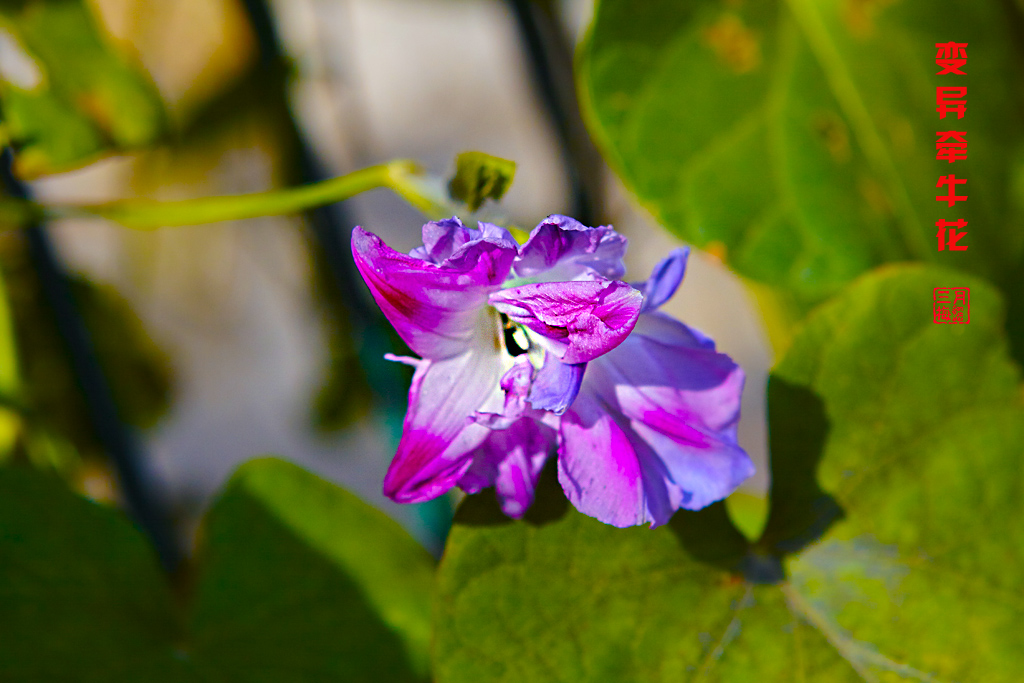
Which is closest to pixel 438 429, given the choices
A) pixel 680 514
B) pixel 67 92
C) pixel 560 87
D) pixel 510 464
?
pixel 510 464

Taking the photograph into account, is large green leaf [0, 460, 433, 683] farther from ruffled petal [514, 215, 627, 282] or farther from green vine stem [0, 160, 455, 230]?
ruffled petal [514, 215, 627, 282]

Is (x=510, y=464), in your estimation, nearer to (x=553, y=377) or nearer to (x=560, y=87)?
(x=553, y=377)

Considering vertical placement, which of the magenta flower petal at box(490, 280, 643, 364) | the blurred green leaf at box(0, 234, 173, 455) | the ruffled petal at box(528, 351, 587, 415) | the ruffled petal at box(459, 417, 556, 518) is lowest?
the blurred green leaf at box(0, 234, 173, 455)

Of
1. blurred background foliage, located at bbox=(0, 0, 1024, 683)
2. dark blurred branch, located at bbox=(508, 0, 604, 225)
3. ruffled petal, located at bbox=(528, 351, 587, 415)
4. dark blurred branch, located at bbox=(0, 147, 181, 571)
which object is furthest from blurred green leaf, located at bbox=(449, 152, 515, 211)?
dark blurred branch, located at bbox=(508, 0, 604, 225)

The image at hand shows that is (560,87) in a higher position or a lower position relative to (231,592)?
higher

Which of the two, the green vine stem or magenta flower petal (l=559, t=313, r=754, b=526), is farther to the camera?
the green vine stem

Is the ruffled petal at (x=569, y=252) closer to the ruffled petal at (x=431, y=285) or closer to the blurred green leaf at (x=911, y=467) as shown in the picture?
the ruffled petal at (x=431, y=285)

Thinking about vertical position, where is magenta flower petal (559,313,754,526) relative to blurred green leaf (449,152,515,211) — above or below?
below
